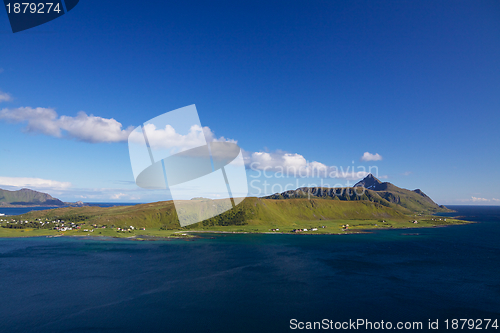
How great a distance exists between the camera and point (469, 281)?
4775cm

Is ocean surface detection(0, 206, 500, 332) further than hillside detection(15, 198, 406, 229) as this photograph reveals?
No


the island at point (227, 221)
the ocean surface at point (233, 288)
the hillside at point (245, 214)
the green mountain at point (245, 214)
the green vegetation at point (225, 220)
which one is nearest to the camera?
the ocean surface at point (233, 288)

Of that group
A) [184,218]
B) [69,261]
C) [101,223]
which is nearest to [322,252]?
[69,261]

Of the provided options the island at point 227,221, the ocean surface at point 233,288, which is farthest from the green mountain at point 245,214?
the ocean surface at point 233,288

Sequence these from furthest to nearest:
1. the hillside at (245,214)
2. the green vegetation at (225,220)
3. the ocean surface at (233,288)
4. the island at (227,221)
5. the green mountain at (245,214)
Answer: the hillside at (245,214) < the green mountain at (245,214) < the green vegetation at (225,220) < the island at (227,221) < the ocean surface at (233,288)

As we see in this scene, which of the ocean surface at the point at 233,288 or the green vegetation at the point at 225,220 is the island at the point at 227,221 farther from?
the ocean surface at the point at 233,288

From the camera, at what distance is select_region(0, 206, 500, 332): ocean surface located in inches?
1310

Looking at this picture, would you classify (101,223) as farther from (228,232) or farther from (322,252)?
(322,252)

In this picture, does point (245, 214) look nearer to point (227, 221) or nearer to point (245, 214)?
point (245, 214)

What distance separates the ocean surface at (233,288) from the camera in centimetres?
3328

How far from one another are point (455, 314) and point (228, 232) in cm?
9520

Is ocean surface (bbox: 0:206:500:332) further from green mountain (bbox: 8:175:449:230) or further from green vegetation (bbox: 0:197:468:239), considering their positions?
green mountain (bbox: 8:175:449:230)

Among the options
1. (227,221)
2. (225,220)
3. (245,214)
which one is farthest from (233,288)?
(245,214)

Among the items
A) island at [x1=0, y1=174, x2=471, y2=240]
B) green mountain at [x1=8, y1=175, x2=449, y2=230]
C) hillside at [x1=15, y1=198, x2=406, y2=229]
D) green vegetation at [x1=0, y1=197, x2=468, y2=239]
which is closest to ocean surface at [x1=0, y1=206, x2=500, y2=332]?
island at [x1=0, y1=174, x2=471, y2=240]
